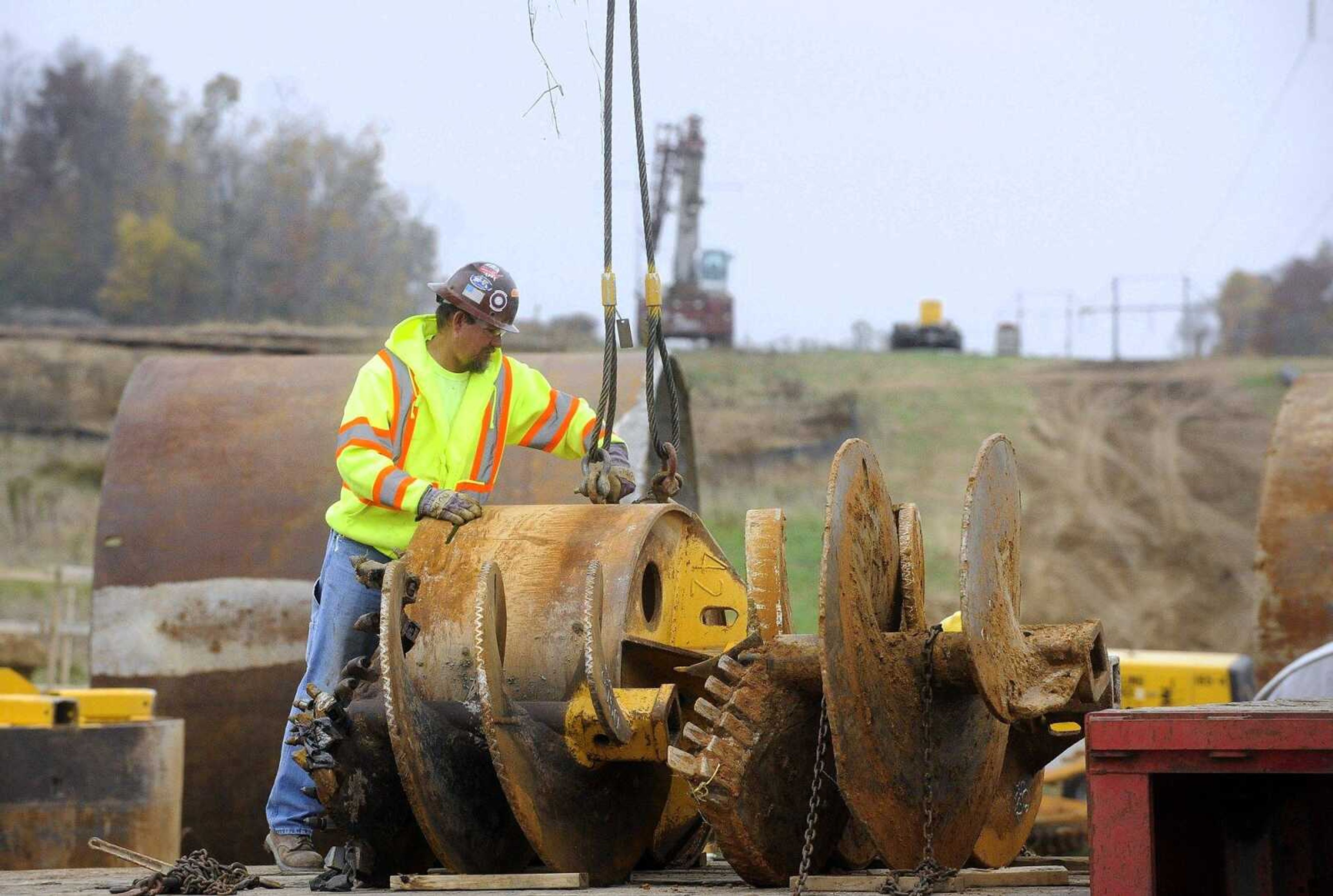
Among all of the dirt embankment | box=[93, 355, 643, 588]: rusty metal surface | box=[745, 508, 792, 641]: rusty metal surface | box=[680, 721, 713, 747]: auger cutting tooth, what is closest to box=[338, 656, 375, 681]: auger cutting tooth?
box=[680, 721, 713, 747]: auger cutting tooth

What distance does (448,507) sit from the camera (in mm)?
5246

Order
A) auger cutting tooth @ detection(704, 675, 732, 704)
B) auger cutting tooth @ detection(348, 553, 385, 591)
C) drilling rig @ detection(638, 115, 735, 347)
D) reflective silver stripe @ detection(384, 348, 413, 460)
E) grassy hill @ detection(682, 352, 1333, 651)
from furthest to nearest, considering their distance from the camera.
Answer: drilling rig @ detection(638, 115, 735, 347), grassy hill @ detection(682, 352, 1333, 651), reflective silver stripe @ detection(384, 348, 413, 460), auger cutting tooth @ detection(348, 553, 385, 591), auger cutting tooth @ detection(704, 675, 732, 704)

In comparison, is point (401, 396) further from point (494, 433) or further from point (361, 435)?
point (494, 433)

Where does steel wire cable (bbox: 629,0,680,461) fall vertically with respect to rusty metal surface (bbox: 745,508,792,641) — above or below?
above

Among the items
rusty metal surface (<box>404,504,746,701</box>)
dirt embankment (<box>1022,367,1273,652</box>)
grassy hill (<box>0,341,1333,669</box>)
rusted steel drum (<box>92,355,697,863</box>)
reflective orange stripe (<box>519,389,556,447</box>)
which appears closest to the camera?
rusty metal surface (<box>404,504,746,701</box>)

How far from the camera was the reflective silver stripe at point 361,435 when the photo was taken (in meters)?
5.47

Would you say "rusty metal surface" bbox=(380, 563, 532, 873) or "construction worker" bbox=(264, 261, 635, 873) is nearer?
"rusty metal surface" bbox=(380, 563, 532, 873)

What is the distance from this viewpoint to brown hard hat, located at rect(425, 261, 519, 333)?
5594 millimetres

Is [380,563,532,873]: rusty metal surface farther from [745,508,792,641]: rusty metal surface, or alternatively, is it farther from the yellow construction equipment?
the yellow construction equipment

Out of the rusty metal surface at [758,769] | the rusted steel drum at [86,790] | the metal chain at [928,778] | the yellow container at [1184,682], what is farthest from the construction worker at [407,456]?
the yellow container at [1184,682]

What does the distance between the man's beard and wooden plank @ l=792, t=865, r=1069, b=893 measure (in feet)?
6.84

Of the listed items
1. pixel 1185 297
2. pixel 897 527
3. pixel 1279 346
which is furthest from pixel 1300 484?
pixel 1279 346

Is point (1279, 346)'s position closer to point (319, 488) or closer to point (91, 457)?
point (91, 457)

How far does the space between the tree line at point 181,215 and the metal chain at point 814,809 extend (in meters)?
41.6
